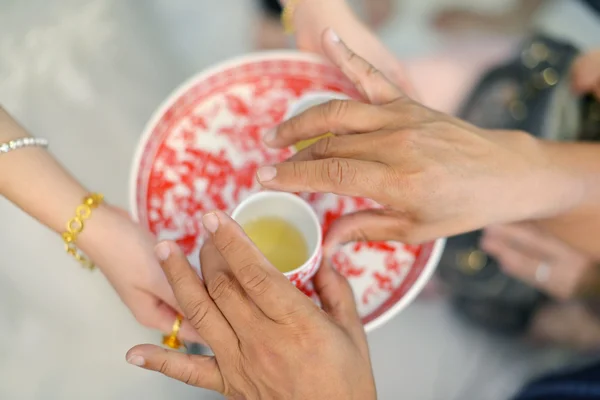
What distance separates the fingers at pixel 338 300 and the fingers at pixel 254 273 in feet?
0.33

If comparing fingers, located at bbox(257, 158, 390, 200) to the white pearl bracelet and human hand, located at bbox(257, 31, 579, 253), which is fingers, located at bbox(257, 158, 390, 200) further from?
the white pearl bracelet

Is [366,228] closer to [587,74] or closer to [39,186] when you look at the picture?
[39,186]

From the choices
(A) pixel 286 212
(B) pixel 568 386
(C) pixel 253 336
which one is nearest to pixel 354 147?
(A) pixel 286 212

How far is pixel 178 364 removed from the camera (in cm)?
60

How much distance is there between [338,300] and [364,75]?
12.6 inches

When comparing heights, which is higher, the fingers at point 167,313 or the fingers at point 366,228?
the fingers at point 366,228

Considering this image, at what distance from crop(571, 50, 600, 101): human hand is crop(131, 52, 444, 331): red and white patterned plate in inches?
18.4

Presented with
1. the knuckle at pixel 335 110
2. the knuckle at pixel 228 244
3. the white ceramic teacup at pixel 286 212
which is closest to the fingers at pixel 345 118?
the knuckle at pixel 335 110

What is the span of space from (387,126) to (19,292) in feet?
2.02

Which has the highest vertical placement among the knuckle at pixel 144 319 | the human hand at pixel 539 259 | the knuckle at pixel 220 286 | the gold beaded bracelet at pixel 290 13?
the gold beaded bracelet at pixel 290 13

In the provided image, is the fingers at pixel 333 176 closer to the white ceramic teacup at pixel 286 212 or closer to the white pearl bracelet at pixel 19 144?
the white ceramic teacup at pixel 286 212

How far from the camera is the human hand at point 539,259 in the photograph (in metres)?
0.95

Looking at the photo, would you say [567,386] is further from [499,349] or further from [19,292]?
[19,292]

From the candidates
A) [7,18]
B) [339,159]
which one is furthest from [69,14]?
[339,159]
